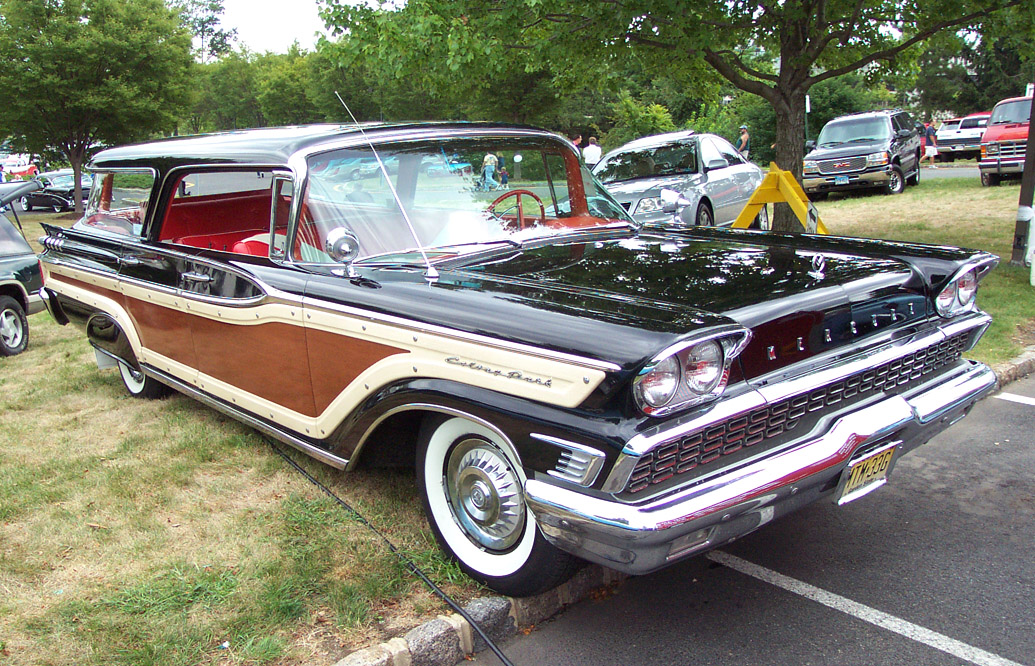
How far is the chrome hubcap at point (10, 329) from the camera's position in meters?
7.41

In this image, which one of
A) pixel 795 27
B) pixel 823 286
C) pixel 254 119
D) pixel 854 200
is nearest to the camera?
pixel 823 286

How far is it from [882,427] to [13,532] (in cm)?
366

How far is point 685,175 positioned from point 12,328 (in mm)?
7736

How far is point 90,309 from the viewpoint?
5379mm

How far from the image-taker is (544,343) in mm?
2529

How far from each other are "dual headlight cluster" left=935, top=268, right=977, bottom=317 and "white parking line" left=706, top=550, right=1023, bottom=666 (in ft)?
4.14

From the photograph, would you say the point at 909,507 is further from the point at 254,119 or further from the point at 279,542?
the point at 254,119

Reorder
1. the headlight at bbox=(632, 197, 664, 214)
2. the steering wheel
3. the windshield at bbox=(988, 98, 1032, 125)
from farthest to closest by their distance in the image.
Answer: the windshield at bbox=(988, 98, 1032, 125)
the headlight at bbox=(632, 197, 664, 214)
the steering wheel

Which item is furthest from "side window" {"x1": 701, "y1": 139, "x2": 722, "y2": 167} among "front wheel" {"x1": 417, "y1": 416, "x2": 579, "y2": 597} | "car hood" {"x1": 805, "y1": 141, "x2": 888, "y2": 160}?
"front wheel" {"x1": 417, "y1": 416, "x2": 579, "y2": 597}

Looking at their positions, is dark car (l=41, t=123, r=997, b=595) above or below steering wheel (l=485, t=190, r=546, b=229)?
below

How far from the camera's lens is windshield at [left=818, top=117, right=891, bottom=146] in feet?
56.9

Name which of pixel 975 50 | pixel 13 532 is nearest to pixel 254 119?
pixel 975 50

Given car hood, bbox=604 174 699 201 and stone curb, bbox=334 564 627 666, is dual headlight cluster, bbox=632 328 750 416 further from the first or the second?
car hood, bbox=604 174 699 201

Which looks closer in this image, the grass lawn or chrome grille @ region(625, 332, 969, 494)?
chrome grille @ region(625, 332, 969, 494)
